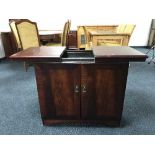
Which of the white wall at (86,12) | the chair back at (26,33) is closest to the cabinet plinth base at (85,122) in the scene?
the chair back at (26,33)

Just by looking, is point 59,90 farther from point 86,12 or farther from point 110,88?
point 86,12

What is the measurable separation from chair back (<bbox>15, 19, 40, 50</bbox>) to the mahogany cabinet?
1406mm

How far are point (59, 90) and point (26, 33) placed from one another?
5.70 ft

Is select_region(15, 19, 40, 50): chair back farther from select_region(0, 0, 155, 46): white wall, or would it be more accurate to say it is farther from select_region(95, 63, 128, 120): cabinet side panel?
select_region(0, 0, 155, 46): white wall

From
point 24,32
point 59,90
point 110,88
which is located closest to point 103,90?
point 110,88

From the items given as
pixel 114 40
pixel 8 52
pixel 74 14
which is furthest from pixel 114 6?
pixel 8 52

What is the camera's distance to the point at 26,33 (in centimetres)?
260

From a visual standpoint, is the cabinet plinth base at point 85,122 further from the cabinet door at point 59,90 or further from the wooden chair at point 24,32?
the wooden chair at point 24,32

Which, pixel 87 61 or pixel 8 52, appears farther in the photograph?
pixel 8 52

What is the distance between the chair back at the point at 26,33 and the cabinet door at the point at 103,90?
1.78 metres
